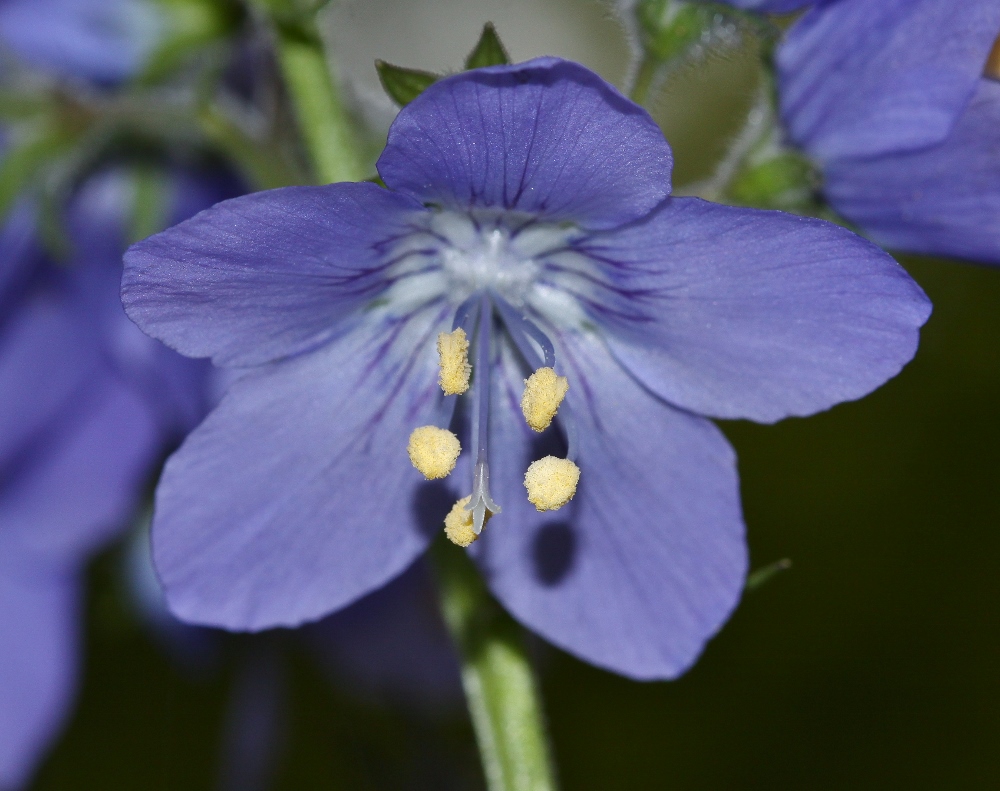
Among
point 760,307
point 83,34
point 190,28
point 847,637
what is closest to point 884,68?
point 760,307

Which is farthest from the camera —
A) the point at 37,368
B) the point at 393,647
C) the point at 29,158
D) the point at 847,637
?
the point at 847,637

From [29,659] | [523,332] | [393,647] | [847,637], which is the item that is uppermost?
[523,332]

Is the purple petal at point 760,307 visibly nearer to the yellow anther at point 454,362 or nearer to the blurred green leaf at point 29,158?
the yellow anther at point 454,362

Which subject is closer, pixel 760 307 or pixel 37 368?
pixel 760 307

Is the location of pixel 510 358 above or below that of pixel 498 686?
above

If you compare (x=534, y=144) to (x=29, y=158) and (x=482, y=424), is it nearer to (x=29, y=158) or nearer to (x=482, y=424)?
(x=482, y=424)

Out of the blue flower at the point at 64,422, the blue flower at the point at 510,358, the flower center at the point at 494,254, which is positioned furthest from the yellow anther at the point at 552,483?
the blue flower at the point at 64,422

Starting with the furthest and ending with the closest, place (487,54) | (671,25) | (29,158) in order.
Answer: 1. (29,158)
2. (671,25)
3. (487,54)
